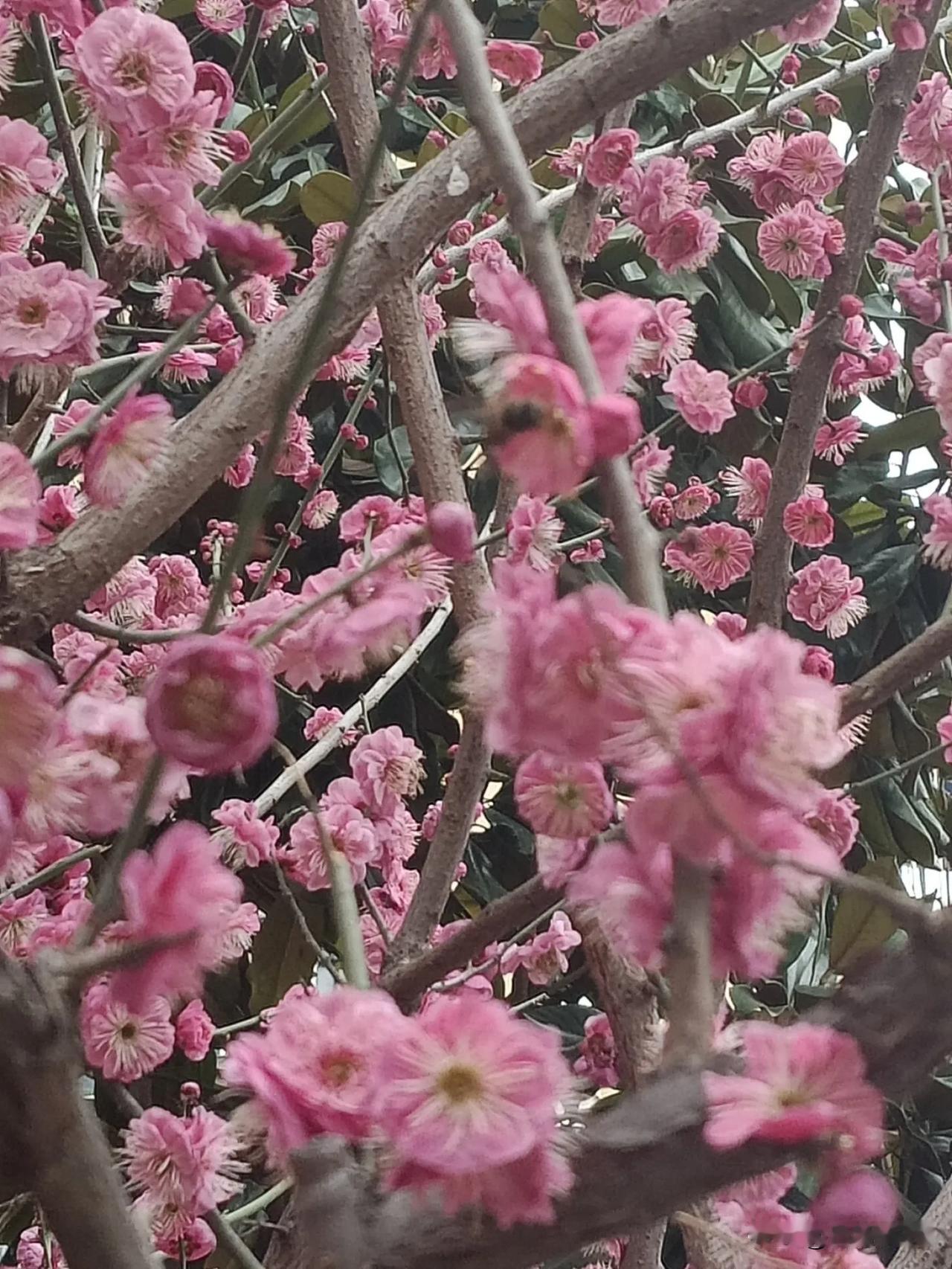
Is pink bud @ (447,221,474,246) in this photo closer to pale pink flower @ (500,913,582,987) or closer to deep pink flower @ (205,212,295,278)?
pale pink flower @ (500,913,582,987)

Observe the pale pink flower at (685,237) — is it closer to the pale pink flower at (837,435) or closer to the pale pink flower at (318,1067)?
the pale pink flower at (837,435)

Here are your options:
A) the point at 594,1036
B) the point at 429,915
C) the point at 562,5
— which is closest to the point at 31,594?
the point at 429,915

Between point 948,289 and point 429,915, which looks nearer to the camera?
point 429,915

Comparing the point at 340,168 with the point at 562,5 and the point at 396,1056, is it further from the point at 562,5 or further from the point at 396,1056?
the point at 396,1056

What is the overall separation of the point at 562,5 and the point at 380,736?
104cm

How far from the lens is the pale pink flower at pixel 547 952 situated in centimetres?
115

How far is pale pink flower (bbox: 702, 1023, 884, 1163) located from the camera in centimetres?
26

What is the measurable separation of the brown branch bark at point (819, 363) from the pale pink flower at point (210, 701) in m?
0.61

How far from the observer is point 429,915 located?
87 centimetres

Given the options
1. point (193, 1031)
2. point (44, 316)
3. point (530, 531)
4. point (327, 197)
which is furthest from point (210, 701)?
point (327, 197)

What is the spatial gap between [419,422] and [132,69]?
0.34 m

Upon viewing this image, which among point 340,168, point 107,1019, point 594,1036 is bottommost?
point 594,1036

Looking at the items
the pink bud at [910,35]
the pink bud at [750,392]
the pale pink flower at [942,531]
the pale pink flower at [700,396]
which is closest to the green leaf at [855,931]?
the pale pink flower at [942,531]

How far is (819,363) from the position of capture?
2.95 feet
